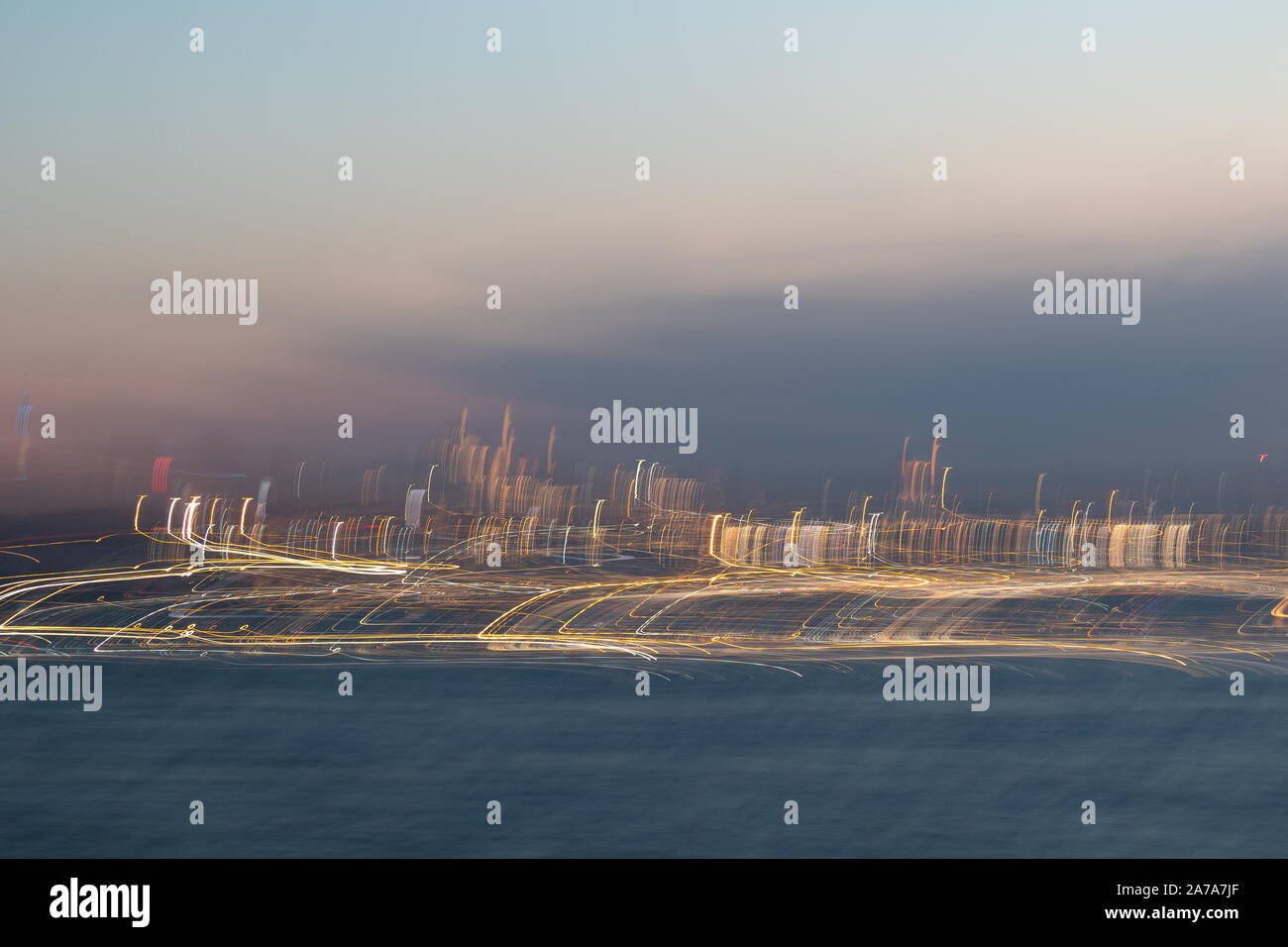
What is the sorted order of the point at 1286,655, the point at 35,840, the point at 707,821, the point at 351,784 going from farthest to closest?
the point at 1286,655 → the point at 351,784 → the point at 707,821 → the point at 35,840

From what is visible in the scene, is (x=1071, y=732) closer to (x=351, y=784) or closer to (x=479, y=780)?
(x=479, y=780)

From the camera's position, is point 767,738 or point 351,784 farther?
point 767,738

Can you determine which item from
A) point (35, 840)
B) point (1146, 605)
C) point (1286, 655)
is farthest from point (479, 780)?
point (1146, 605)

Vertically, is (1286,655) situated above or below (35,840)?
below

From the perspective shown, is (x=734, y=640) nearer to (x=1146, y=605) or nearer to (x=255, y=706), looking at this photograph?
(x=255, y=706)

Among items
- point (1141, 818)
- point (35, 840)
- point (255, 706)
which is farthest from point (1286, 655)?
point (35, 840)

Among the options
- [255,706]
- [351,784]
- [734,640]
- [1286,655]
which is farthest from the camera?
[734,640]
